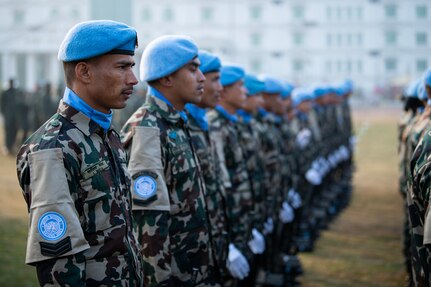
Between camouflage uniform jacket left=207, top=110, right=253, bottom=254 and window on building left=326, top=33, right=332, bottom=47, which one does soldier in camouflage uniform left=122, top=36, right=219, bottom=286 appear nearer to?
camouflage uniform jacket left=207, top=110, right=253, bottom=254

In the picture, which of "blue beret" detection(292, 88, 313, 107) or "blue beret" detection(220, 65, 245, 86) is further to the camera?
"blue beret" detection(292, 88, 313, 107)

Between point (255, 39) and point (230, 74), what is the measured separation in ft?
167

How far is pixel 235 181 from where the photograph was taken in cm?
507

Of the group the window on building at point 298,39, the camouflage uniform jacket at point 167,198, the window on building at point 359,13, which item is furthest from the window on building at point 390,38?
the camouflage uniform jacket at point 167,198

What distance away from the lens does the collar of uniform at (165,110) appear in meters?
3.70

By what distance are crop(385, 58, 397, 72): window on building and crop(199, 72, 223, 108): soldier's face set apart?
151 ft

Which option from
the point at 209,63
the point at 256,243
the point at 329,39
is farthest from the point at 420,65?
the point at 209,63

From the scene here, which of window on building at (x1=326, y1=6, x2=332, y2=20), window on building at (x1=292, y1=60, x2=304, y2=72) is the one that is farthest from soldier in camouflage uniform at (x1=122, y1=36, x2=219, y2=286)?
window on building at (x1=292, y1=60, x2=304, y2=72)

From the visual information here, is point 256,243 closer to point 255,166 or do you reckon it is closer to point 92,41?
point 255,166

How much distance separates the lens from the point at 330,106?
496 inches

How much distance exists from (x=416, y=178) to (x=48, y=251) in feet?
5.73

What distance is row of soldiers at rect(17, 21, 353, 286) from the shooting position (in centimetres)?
259

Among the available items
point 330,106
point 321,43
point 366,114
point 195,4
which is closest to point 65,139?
point 330,106

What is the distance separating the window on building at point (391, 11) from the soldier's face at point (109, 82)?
38.6 metres
